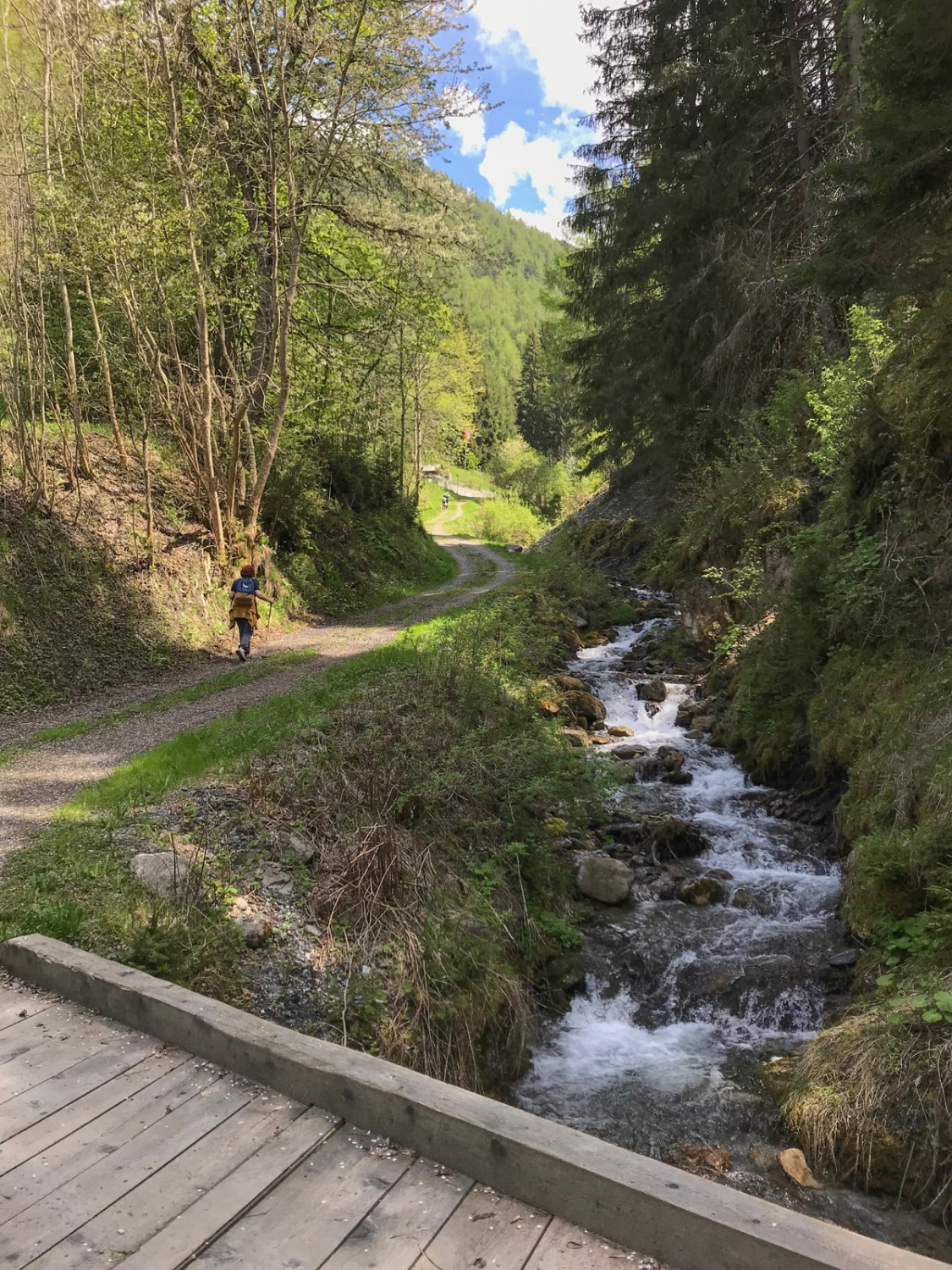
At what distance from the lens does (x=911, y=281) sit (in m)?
5.89

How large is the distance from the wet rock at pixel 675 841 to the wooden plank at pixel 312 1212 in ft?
20.7

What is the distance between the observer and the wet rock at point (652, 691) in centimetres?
1309

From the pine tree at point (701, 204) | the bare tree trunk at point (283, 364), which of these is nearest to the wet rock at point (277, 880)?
the bare tree trunk at point (283, 364)

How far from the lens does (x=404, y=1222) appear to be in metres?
2.40

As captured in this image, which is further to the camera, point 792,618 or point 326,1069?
point 792,618

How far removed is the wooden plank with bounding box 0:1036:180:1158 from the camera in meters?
2.78

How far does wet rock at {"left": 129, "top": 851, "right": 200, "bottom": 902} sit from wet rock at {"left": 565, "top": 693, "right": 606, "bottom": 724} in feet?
25.4

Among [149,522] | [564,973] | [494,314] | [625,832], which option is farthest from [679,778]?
[494,314]

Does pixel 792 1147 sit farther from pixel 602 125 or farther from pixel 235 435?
pixel 602 125

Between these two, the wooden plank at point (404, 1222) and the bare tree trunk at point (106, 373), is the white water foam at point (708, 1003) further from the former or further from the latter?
the bare tree trunk at point (106, 373)

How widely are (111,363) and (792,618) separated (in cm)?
1233

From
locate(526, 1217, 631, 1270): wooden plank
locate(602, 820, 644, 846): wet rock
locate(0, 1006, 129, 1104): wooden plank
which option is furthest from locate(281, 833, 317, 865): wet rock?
locate(526, 1217, 631, 1270): wooden plank

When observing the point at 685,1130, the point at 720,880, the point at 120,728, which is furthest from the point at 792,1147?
the point at 120,728

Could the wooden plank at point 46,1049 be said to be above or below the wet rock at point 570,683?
above
